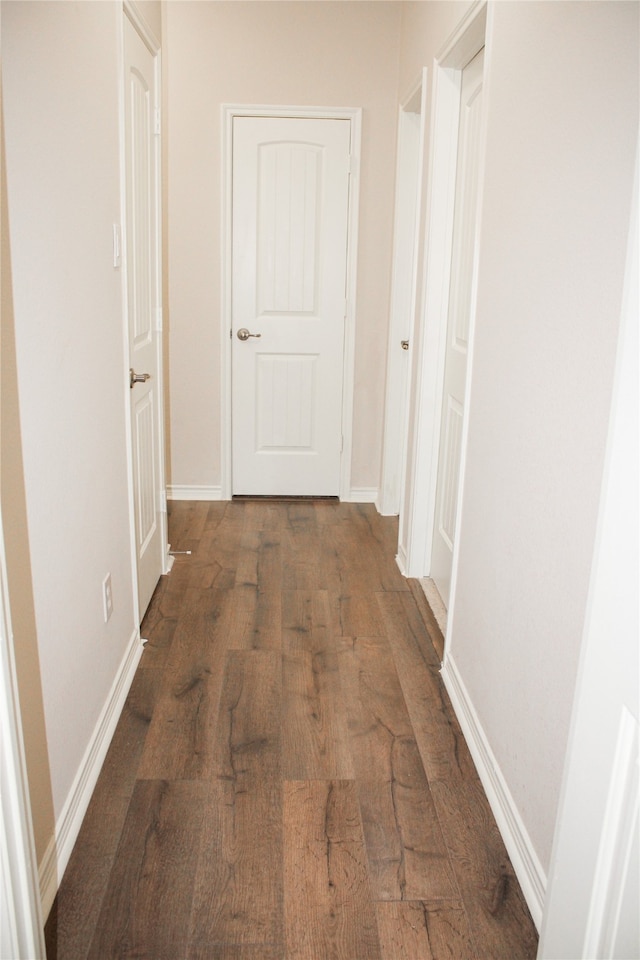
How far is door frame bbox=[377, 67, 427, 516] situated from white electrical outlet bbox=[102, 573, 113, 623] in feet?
6.06

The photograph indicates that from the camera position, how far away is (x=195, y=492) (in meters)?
4.75

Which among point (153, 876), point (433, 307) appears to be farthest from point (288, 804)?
point (433, 307)

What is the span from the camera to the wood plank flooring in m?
1.70

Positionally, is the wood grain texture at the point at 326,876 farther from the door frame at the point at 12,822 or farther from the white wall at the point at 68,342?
the door frame at the point at 12,822

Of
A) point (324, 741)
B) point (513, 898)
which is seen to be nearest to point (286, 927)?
point (513, 898)

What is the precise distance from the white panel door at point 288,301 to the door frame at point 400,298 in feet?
1.07

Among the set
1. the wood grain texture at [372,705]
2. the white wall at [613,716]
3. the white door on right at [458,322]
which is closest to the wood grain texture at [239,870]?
the wood grain texture at [372,705]

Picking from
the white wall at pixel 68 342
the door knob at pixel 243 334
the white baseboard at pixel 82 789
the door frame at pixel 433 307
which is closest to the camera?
the white wall at pixel 68 342

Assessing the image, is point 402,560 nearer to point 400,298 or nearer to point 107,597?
point 400,298

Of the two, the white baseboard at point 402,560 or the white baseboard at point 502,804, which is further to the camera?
the white baseboard at point 402,560

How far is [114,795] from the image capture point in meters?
2.10

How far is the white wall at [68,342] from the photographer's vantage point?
63.9 inches

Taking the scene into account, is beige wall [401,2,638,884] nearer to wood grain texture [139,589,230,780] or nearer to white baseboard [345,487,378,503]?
wood grain texture [139,589,230,780]

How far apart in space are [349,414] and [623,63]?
10.9 ft
